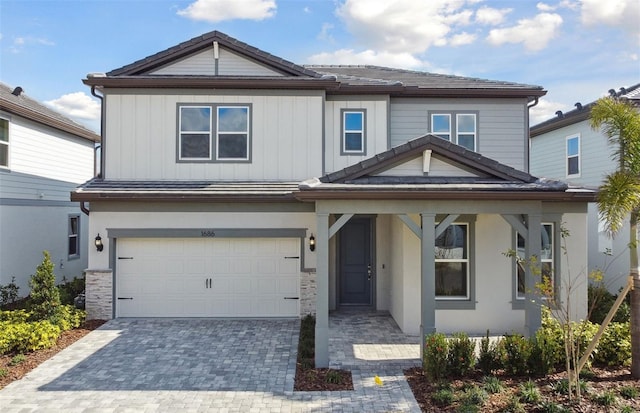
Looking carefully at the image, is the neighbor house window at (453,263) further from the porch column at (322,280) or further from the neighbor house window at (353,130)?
the neighbor house window at (353,130)

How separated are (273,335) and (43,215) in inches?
377

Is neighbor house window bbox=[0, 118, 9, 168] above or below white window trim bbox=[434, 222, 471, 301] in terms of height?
above

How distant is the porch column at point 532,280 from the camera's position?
7.56 meters

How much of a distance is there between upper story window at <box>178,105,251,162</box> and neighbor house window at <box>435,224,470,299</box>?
213 inches

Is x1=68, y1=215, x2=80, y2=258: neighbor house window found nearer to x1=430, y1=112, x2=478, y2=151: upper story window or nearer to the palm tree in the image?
x1=430, y1=112, x2=478, y2=151: upper story window

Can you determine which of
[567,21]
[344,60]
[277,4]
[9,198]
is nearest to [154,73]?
[277,4]

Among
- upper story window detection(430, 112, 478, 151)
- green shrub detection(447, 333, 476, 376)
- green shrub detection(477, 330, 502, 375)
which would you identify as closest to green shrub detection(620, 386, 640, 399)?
green shrub detection(477, 330, 502, 375)

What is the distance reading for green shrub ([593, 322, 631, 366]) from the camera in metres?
7.04

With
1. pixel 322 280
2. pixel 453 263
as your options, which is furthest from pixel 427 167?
pixel 322 280

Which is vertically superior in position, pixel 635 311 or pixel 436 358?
pixel 635 311

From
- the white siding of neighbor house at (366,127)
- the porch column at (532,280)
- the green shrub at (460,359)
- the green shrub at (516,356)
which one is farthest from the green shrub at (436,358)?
the white siding of neighbor house at (366,127)

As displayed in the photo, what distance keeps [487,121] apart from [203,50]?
8.16 metres

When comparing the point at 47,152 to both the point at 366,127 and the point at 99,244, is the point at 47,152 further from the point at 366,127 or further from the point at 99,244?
the point at 366,127

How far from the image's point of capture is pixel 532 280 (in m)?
7.59
